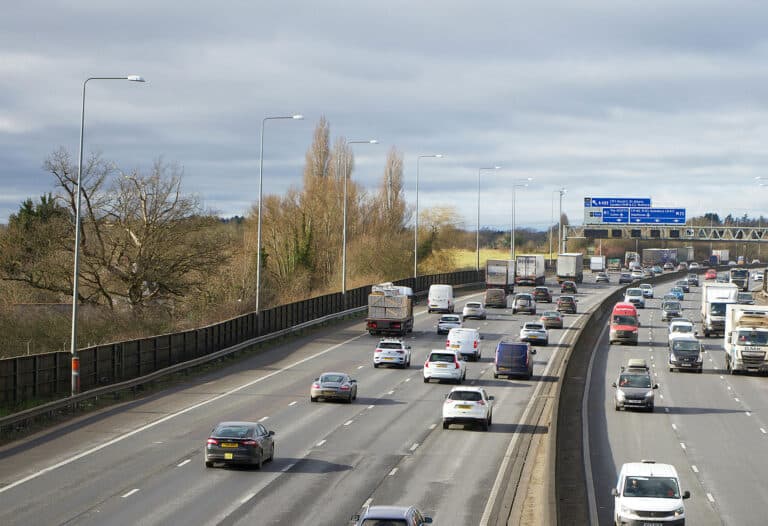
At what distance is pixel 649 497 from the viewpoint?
70.7ft

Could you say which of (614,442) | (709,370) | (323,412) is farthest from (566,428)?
(709,370)

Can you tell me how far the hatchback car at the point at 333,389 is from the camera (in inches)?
1555

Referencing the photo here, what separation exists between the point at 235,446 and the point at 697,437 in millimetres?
16357

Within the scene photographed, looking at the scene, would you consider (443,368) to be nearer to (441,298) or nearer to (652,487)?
(652,487)

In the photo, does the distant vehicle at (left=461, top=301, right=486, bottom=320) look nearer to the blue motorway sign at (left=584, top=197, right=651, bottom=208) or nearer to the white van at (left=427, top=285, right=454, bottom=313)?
the white van at (left=427, top=285, right=454, bottom=313)

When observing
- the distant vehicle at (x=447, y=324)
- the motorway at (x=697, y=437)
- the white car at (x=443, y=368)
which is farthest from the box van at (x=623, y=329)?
the white car at (x=443, y=368)

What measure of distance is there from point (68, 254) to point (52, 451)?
109ft

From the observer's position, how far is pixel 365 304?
3177 inches

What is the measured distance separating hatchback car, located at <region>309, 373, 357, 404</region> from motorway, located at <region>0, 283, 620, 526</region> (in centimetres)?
36

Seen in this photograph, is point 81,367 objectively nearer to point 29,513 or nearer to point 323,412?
point 323,412

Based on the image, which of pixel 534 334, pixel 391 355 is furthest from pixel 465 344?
pixel 534 334

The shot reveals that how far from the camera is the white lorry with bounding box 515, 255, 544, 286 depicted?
368 ft

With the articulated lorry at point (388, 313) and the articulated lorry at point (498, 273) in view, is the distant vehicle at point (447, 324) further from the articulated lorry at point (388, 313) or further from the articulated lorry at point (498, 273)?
the articulated lorry at point (498, 273)

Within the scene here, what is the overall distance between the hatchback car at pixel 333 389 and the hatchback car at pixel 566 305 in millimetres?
48105
